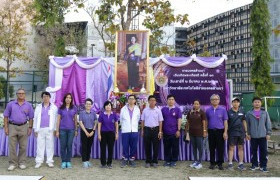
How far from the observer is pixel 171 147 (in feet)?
22.9

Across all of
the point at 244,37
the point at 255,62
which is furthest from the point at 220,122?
Answer: the point at 244,37

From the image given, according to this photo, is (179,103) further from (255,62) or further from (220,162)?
(255,62)

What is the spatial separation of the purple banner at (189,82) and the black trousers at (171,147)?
2.30 m

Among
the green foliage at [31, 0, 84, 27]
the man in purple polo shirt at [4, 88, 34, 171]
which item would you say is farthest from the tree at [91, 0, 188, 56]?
the man in purple polo shirt at [4, 88, 34, 171]

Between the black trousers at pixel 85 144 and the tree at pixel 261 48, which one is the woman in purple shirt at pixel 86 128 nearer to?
the black trousers at pixel 85 144

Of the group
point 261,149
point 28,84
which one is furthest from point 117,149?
point 28,84

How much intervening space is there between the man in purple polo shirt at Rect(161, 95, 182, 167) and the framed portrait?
169 cm

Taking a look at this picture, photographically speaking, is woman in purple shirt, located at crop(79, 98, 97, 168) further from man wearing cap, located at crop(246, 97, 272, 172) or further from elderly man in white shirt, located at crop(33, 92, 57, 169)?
man wearing cap, located at crop(246, 97, 272, 172)

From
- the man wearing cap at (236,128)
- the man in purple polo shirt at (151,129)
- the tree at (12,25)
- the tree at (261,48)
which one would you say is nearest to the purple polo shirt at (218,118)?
the man wearing cap at (236,128)

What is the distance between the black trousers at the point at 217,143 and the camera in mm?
6589

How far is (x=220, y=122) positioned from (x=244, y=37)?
4837 centimetres

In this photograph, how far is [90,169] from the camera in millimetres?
6531

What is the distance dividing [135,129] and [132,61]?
2.20 meters

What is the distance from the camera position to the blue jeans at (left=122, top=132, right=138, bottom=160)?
22.5 feet
